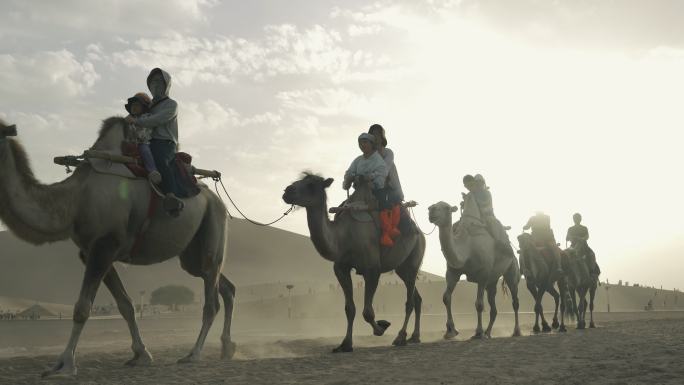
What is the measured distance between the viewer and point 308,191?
35.8ft

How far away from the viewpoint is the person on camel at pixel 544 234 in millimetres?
19156

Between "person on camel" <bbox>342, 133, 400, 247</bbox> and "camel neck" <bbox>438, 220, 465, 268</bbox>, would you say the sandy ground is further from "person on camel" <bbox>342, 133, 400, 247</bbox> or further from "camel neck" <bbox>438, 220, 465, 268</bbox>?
"camel neck" <bbox>438, 220, 465, 268</bbox>

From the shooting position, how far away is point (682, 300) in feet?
219

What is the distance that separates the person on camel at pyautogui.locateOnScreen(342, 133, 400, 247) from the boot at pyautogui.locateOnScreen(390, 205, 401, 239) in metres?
0.03

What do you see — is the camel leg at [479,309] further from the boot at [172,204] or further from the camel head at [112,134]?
the camel head at [112,134]

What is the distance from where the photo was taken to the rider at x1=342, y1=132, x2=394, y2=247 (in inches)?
461

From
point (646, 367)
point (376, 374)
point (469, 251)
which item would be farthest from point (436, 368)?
point (469, 251)

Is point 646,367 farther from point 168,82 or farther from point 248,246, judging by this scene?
point 248,246

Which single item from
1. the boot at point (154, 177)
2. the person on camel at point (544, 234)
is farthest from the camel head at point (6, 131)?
the person on camel at point (544, 234)

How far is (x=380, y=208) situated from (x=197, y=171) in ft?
10.8

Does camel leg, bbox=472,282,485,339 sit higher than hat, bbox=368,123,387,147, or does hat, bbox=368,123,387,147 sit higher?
hat, bbox=368,123,387,147

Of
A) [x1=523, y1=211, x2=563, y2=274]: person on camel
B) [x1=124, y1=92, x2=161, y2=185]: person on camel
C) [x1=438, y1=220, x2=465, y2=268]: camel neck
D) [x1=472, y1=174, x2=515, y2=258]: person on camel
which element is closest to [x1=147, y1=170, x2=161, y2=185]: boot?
[x1=124, y1=92, x2=161, y2=185]: person on camel

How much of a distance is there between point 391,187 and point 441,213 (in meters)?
2.14

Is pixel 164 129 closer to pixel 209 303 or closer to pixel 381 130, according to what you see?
pixel 209 303
